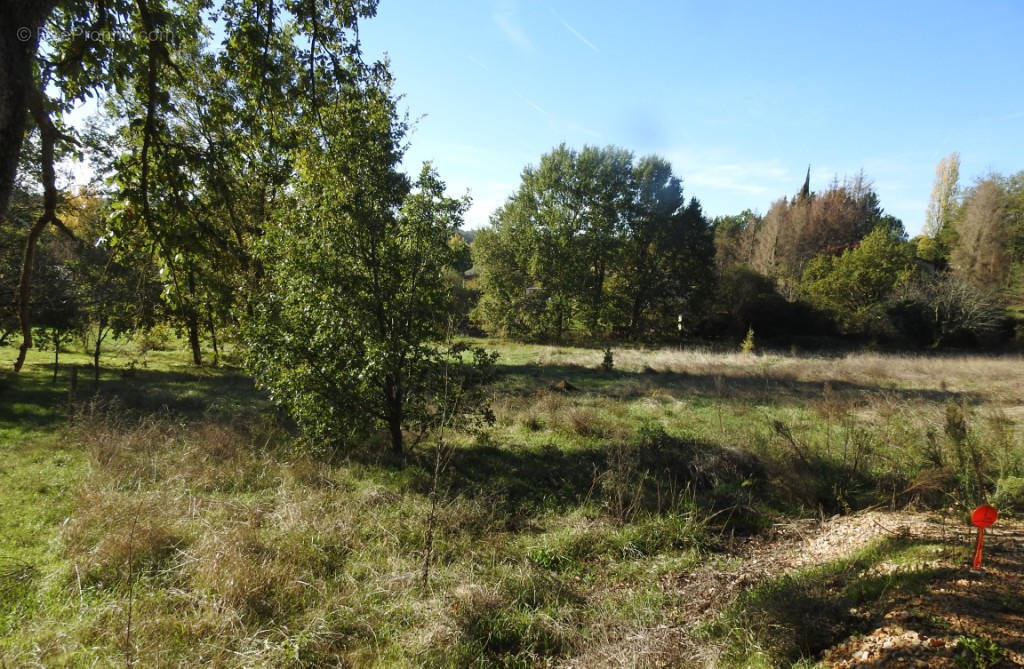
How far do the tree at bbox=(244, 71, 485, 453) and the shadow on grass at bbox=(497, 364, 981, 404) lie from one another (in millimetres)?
4423

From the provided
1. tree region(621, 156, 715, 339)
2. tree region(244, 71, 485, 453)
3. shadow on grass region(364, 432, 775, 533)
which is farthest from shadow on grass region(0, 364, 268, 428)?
tree region(621, 156, 715, 339)

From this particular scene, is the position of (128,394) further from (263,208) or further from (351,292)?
(351,292)

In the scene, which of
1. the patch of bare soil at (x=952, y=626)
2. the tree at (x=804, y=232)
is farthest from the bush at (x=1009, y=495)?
the tree at (x=804, y=232)

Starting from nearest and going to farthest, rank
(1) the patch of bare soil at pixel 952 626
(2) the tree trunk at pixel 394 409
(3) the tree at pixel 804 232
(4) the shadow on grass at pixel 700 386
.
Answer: (1) the patch of bare soil at pixel 952 626
(2) the tree trunk at pixel 394 409
(4) the shadow on grass at pixel 700 386
(3) the tree at pixel 804 232

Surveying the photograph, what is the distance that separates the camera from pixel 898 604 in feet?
12.4

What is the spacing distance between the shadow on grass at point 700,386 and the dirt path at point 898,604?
23.8ft

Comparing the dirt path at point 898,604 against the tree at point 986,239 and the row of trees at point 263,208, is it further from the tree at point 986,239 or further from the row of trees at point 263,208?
the tree at point 986,239

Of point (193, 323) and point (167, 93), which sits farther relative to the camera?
point (193, 323)

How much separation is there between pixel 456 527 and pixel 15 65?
5327mm

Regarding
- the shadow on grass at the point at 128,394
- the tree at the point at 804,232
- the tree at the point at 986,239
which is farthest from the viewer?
the tree at the point at 804,232

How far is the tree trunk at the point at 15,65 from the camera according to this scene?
2.29 metres

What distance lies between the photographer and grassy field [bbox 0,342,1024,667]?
3732 millimetres

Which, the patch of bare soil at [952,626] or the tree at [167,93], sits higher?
the tree at [167,93]

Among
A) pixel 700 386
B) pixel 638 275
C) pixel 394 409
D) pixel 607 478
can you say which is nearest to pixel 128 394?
pixel 394 409
